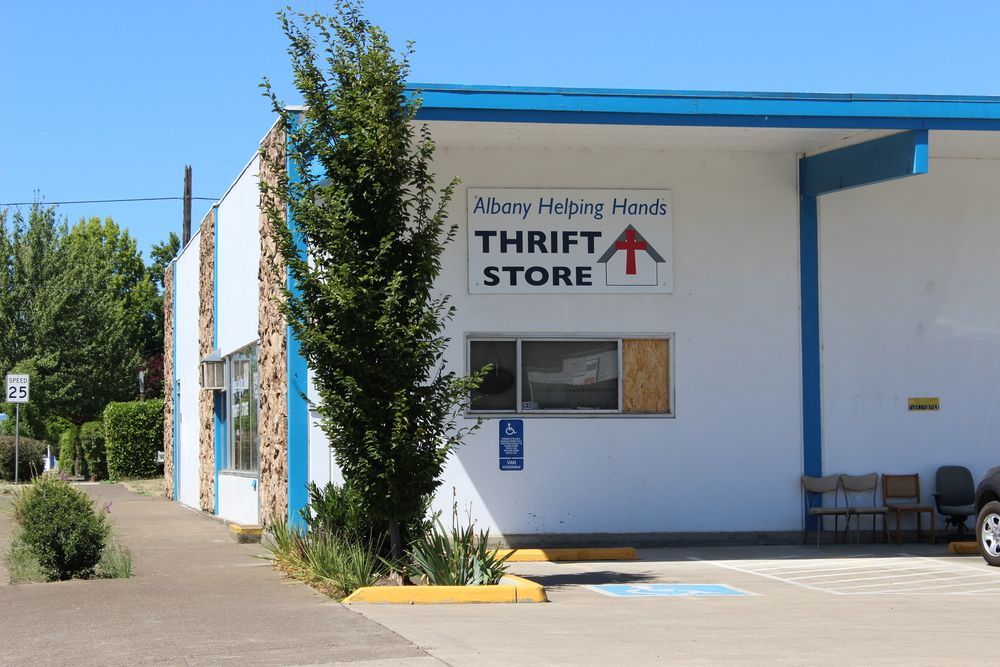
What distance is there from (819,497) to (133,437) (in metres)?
25.9

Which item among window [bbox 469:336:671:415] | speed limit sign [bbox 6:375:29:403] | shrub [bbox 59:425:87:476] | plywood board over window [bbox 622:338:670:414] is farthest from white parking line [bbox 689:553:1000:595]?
shrub [bbox 59:425:87:476]

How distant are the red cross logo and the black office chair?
5.03m

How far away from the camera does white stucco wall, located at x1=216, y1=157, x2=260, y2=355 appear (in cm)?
1903

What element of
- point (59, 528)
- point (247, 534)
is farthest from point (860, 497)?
point (59, 528)

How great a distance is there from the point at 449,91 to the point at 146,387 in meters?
48.3

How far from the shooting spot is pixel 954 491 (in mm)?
16938

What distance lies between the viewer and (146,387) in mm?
59625

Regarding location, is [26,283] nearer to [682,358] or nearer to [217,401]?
[217,401]

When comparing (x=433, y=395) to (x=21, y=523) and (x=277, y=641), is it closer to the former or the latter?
(x=277, y=641)

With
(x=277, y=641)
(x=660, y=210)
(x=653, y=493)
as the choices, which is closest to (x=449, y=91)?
(x=660, y=210)

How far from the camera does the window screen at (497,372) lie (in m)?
16.4

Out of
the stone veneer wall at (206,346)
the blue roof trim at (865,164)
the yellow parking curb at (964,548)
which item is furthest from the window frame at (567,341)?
the stone veneer wall at (206,346)

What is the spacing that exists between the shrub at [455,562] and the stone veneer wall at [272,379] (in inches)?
181

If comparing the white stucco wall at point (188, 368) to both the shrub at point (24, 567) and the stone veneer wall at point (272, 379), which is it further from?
the shrub at point (24, 567)
